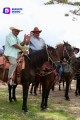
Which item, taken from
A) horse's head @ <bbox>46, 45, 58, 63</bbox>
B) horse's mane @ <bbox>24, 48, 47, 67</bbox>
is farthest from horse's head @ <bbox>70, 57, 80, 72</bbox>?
horse's mane @ <bbox>24, 48, 47, 67</bbox>

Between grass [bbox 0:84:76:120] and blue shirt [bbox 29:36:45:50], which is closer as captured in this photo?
grass [bbox 0:84:76:120]

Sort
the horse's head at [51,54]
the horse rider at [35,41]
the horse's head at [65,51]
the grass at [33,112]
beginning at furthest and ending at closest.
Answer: the horse's head at [65,51]
the horse rider at [35,41]
the horse's head at [51,54]
the grass at [33,112]

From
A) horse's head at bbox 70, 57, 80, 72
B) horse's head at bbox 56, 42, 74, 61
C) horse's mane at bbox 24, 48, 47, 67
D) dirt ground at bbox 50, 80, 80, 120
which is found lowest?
dirt ground at bbox 50, 80, 80, 120

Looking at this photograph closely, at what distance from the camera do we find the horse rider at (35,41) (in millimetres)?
13492

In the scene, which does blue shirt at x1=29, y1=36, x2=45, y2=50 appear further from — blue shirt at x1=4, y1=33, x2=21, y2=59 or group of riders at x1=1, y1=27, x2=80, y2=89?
blue shirt at x1=4, y1=33, x2=21, y2=59

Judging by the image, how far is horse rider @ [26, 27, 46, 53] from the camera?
44.3 feet

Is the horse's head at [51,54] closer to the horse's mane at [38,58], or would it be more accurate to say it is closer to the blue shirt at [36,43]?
the horse's mane at [38,58]

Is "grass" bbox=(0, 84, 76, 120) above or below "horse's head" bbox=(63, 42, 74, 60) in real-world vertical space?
below

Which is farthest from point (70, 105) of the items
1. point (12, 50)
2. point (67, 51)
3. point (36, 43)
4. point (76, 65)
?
point (12, 50)

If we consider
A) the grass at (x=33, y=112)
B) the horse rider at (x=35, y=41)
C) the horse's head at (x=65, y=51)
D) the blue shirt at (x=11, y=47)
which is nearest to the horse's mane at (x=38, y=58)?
the blue shirt at (x=11, y=47)

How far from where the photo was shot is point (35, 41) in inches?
533

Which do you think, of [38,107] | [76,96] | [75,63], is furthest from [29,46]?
[76,96]

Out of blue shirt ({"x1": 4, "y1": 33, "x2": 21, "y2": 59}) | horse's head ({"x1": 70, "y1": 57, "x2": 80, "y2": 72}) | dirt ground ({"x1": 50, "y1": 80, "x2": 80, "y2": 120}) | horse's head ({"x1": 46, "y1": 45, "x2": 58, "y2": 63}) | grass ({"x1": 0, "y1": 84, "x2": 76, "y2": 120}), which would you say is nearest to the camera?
grass ({"x1": 0, "y1": 84, "x2": 76, "y2": 120})

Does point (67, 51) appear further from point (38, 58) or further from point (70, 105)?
point (38, 58)
